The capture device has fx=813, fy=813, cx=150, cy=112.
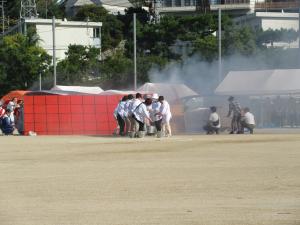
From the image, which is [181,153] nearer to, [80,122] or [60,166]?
[60,166]

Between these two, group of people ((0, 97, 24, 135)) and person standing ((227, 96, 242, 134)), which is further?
group of people ((0, 97, 24, 135))

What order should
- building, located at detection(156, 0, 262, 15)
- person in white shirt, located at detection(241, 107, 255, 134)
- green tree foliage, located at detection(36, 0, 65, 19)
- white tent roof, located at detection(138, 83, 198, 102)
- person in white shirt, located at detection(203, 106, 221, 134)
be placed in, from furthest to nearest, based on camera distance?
1. green tree foliage, located at detection(36, 0, 65, 19)
2. building, located at detection(156, 0, 262, 15)
3. white tent roof, located at detection(138, 83, 198, 102)
4. person in white shirt, located at detection(203, 106, 221, 134)
5. person in white shirt, located at detection(241, 107, 255, 134)

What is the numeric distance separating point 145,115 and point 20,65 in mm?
41689

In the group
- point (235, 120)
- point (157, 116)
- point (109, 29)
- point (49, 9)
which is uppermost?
point (49, 9)

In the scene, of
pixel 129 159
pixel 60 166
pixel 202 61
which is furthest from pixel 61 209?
pixel 202 61

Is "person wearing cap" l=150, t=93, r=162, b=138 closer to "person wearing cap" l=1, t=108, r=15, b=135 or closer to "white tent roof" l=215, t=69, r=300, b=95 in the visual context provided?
"person wearing cap" l=1, t=108, r=15, b=135

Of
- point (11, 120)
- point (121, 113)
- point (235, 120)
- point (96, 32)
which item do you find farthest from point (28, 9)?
point (121, 113)

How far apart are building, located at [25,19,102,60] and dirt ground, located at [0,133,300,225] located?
A: 65.2m

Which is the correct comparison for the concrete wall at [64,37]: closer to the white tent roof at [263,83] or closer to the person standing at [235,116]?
the white tent roof at [263,83]

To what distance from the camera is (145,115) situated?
96.1 feet

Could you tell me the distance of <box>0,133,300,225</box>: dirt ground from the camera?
1062 centimetres

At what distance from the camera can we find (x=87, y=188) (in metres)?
13.7

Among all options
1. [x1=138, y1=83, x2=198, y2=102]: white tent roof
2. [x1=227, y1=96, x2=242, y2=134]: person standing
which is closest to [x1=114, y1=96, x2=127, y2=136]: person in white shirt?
[x1=227, y1=96, x2=242, y2=134]: person standing

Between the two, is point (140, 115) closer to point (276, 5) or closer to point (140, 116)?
point (140, 116)
